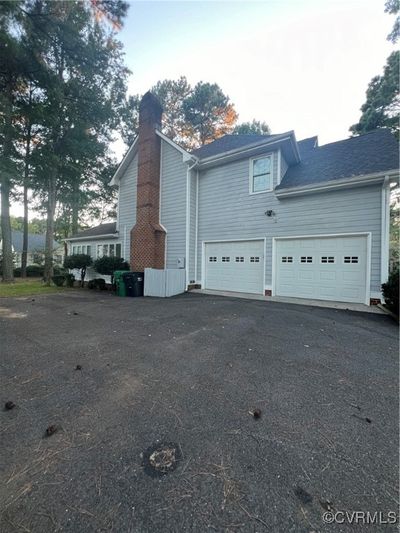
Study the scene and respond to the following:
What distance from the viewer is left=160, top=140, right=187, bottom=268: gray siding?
10.6m

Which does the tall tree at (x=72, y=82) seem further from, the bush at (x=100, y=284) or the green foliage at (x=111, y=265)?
the green foliage at (x=111, y=265)

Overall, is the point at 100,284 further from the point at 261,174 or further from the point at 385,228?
the point at 385,228

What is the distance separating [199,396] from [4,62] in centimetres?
1734

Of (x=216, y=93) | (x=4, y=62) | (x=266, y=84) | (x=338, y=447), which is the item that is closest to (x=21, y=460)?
(x=338, y=447)

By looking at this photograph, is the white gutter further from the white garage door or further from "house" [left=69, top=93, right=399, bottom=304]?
the white garage door

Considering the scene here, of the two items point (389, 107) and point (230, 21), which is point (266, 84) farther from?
point (389, 107)

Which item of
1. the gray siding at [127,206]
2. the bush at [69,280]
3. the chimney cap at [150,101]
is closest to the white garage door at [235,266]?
the gray siding at [127,206]

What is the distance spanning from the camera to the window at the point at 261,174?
9078mm

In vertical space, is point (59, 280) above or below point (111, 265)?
below

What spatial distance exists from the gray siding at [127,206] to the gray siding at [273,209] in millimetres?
4100

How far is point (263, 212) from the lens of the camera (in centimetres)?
910

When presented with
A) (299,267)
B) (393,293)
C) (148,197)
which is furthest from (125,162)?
(393,293)

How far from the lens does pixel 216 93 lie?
20.3m

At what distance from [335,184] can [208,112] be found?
1765 cm
